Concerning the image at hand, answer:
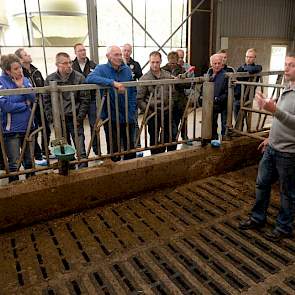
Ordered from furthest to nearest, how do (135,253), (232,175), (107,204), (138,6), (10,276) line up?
(138,6)
(232,175)
(107,204)
(135,253)
(10,276)

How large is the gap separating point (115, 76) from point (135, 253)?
91.5 inches

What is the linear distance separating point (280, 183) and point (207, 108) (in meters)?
1.79

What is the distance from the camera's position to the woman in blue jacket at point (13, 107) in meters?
3.56

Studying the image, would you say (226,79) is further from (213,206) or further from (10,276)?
(10,276)

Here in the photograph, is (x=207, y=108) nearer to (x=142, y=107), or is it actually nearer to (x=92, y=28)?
(x=142, y=107)

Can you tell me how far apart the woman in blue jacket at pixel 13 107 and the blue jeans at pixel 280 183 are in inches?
109

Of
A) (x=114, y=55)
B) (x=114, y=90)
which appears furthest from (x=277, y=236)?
(x=114, y=55)

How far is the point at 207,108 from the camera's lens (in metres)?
4.61

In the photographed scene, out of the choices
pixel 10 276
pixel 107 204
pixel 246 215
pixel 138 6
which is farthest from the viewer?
pixel 138 6

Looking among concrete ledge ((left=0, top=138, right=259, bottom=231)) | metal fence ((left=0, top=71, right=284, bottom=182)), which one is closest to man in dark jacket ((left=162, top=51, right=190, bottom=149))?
metal fence ((left=0, top=71, right=284, bottom=182))

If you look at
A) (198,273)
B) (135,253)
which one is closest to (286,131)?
(198,273)

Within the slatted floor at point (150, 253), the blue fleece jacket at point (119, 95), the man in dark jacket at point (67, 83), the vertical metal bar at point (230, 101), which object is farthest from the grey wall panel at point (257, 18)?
the slatted floor at point (150, 253)

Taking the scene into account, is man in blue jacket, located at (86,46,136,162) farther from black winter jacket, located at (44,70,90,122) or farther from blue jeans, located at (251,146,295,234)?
blue jeans, located at (251,146,295,234)

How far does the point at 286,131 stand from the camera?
2.96 metres
